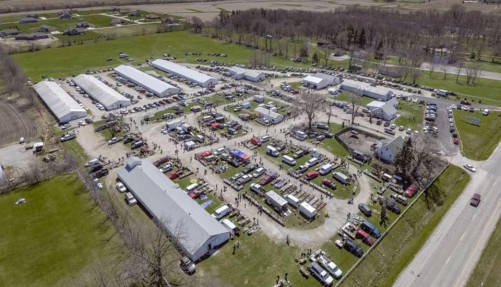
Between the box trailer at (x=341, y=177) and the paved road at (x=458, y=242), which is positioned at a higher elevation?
the box trailer at (x=341, y=177)

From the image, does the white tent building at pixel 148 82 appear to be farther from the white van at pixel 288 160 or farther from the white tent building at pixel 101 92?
the white van at pixel 288 160

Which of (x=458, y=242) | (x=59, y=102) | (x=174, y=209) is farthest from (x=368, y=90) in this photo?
(x=59, y=102)

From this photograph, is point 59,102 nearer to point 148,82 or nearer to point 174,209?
point 148,82

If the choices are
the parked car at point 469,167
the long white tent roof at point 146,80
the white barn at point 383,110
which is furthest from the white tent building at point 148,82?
the parked car at point 469,167

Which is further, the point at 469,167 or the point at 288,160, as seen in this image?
the point at 288,160

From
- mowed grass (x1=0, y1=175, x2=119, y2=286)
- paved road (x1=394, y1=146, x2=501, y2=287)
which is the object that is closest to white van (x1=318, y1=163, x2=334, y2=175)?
paved road (x1=394, y1=146, x2=501, y2=287)
